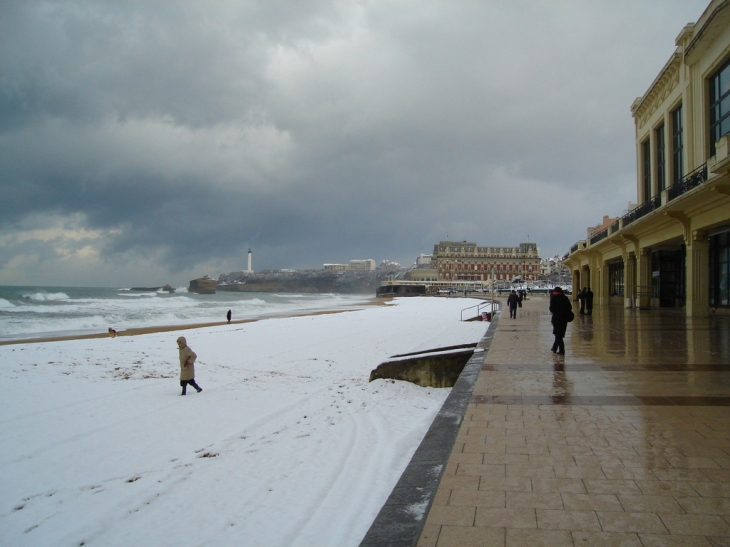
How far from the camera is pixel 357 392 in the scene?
9367mm

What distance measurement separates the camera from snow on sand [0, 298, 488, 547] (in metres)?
4.26

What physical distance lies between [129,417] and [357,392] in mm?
4025

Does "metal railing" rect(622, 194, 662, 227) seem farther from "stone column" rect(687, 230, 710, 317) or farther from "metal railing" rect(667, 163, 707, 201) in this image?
"stone column" rect(687, 230, 710, 317)

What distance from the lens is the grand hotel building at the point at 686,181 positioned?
15.2 m

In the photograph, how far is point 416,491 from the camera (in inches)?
124

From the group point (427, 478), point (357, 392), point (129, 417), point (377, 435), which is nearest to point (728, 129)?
point (357, 392)

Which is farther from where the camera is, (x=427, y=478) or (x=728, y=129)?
(x=728, y=129)

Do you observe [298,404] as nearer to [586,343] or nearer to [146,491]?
[146,491]

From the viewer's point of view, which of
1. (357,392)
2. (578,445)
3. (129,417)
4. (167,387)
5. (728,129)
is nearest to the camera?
(578,445)

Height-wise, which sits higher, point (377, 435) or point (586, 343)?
point (586, 343)

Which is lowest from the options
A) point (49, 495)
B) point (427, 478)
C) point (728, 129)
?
point (49, 495)

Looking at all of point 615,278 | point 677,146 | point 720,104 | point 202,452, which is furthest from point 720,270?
point 202,452

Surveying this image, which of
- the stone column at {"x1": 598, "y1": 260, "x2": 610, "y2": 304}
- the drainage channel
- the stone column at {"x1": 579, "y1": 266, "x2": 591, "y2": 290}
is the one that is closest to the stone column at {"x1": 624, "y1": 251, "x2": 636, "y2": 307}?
the stone column at {"x1": 598, "y1": 260, "x2": 610, "y2": 304}

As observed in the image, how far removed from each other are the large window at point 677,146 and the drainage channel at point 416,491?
2121 centimetres
